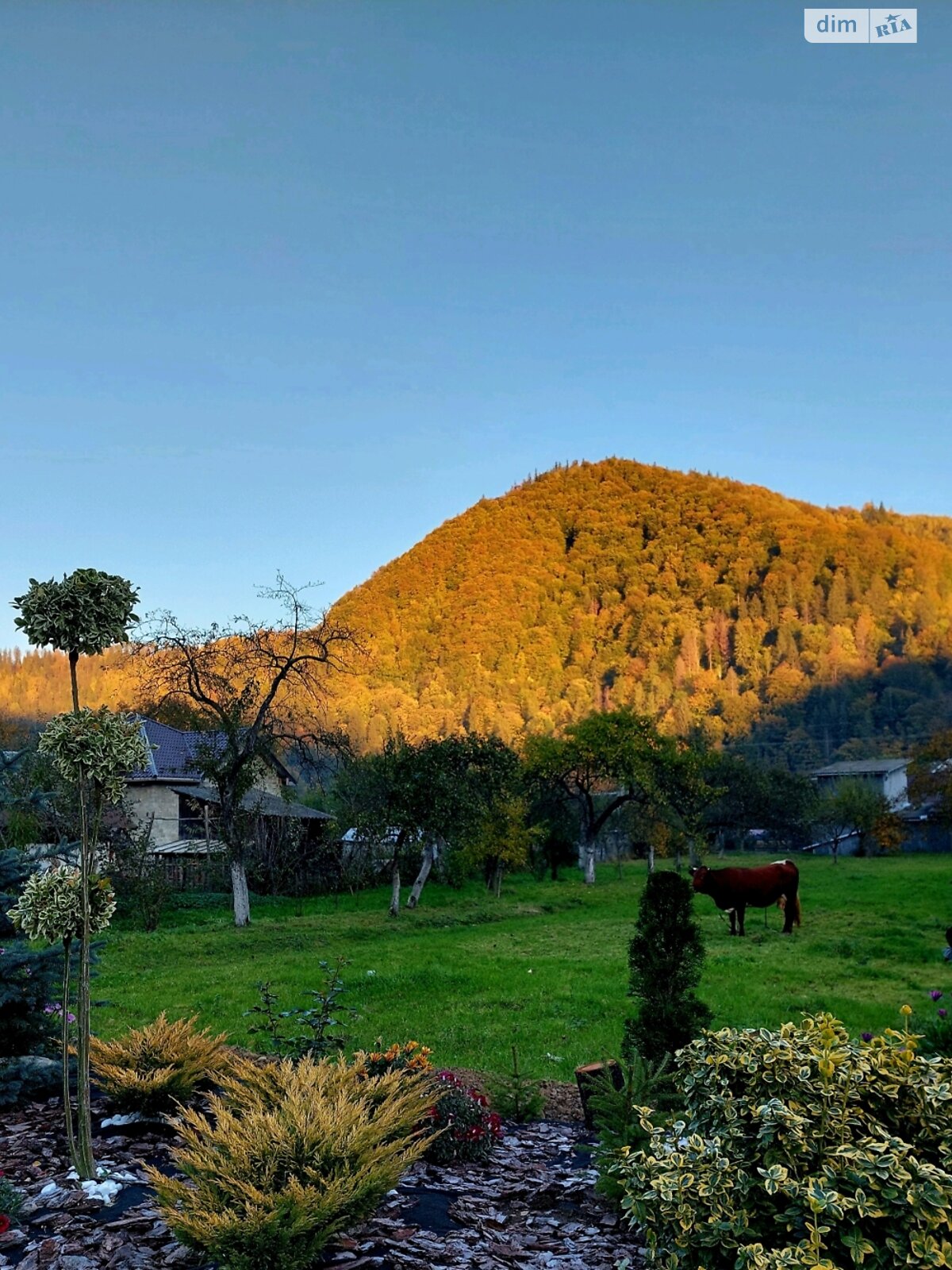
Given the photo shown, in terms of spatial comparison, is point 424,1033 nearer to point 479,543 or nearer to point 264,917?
point 264,917

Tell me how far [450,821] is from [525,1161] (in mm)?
17827

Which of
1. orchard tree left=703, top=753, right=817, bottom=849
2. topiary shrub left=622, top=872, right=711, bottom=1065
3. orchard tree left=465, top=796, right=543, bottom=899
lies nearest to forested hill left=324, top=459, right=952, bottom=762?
orchard tree left=703, top=753, right=817, bottom=849

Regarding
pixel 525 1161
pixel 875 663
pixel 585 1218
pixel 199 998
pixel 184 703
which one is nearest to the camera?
pixel 585 1218

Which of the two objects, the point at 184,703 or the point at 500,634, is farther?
the point at 500,634

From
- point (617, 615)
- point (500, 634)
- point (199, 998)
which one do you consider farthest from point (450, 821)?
point (617, 615)

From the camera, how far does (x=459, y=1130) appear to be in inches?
226

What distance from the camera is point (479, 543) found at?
576 feet

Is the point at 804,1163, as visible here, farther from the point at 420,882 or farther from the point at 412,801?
the point at 420,882

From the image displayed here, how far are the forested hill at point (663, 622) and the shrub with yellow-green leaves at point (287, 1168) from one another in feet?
214

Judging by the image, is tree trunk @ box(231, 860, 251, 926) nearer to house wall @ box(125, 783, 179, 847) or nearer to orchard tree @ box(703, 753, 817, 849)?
house wall @ box(125, 783, 179, 847)

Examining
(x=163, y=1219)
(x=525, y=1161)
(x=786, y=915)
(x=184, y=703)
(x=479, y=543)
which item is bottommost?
(x=786, y=915)

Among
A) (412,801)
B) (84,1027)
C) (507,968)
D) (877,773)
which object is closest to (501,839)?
(412,801)

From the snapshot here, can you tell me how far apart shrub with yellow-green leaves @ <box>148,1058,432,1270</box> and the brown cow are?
16.3 m

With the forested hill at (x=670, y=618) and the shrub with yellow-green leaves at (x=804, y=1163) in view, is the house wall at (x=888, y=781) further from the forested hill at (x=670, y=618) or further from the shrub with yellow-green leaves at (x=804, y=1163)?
the shrub with yellow-green leaves at (x=804, y=1163)
